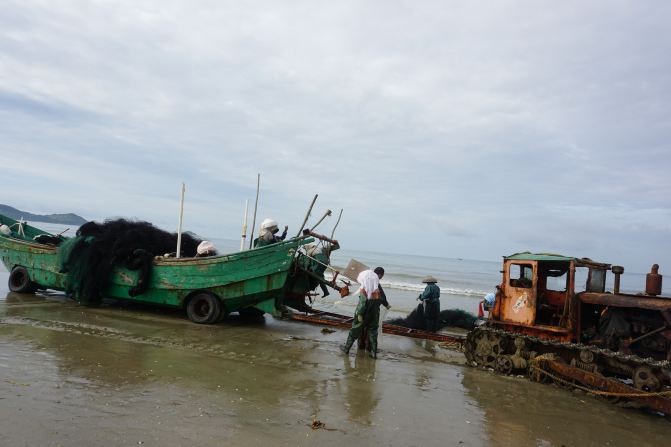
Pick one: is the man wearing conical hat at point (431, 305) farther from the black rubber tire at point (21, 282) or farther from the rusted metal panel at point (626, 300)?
the black rubber tire at point (21, 282)

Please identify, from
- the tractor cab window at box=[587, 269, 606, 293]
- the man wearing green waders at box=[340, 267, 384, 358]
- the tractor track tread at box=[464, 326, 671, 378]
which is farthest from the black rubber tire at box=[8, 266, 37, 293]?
the tractor cab window at box=[587, 269, 606, 293]

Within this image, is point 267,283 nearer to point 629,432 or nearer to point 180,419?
point 180,419

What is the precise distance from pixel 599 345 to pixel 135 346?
25.6ft

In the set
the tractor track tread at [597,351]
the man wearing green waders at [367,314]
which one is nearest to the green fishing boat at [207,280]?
the man wearing green waders at [367,314]

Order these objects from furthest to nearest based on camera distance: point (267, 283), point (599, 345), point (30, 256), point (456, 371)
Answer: point (30, 256) → point (267, 283) → point (456, 371) → point (599, 345)

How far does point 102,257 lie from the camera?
1166 centimetres

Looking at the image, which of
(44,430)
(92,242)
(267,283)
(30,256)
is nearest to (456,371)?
(267,283)

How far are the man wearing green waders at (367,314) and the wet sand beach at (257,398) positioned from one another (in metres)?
0.32

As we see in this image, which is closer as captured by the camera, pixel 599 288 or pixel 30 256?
pixel 599 288

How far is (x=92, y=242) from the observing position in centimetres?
1174

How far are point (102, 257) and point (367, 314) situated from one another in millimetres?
7015

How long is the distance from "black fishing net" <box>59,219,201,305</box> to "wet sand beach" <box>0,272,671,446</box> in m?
2.05

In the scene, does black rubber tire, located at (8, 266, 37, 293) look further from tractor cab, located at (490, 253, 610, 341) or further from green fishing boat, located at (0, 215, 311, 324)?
tractor cab, located at (490, 253, 610, 341)

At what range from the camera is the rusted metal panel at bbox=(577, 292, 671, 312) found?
7094mm
